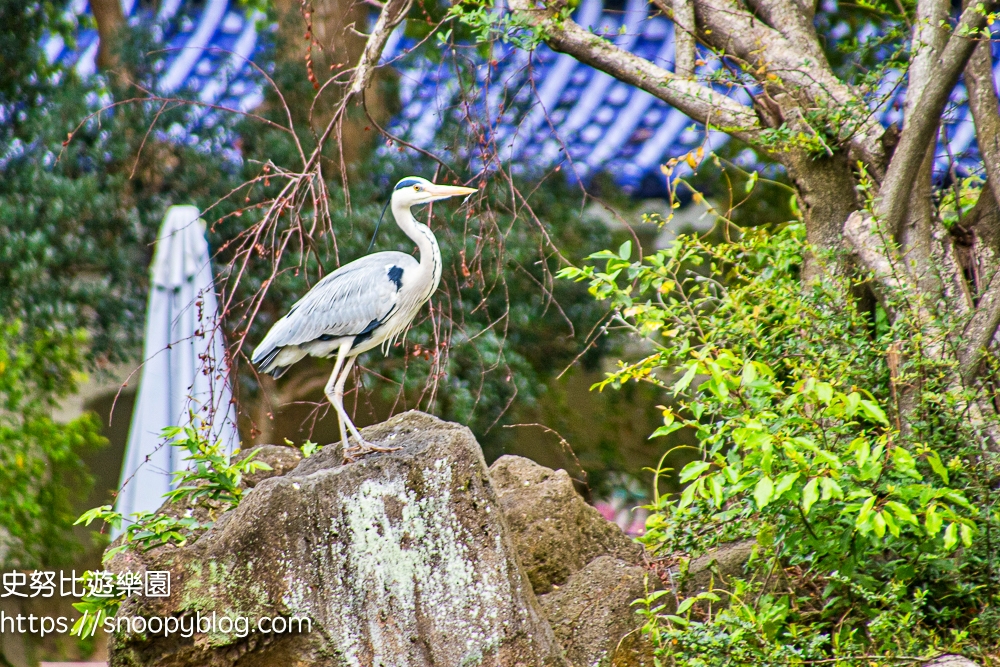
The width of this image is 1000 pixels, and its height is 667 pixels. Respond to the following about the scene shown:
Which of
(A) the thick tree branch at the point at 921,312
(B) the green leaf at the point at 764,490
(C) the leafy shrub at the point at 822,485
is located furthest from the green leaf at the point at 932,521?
(A) the thick tree branch at the point at 921,312

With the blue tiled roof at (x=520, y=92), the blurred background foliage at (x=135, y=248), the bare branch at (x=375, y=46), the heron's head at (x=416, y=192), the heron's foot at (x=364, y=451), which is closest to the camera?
the heron's foot at (x=364, y=451)

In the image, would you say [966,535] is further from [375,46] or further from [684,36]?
[375,46]

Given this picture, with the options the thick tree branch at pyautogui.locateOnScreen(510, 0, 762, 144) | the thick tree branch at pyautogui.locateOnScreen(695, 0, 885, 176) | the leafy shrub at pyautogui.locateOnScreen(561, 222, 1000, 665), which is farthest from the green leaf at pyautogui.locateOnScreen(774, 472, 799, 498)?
the thick tree branch at pyautogui.locateOnScreen(510, 0, 762, 144)

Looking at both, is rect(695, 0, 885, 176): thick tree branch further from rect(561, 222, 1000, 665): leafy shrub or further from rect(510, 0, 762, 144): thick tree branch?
rect(561, 222, 1000, 665): leafy shrub

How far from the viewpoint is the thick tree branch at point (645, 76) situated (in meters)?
3.99

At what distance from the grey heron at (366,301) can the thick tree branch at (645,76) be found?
3.70 feet

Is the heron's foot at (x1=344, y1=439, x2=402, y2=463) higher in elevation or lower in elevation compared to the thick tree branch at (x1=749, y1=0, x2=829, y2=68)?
lower

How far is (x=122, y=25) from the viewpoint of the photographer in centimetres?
630

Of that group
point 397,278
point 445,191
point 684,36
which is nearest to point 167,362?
point 397,278

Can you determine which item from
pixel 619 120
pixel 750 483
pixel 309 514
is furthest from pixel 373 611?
pixel 619 120

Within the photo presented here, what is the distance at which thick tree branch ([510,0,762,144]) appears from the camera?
3990 millimetres

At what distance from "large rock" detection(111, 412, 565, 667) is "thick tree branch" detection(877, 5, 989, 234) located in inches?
69.3

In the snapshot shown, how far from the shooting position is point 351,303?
10.5ft

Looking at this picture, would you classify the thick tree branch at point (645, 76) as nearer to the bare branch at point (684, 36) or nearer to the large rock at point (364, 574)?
the bare branch at point (684, 36)
